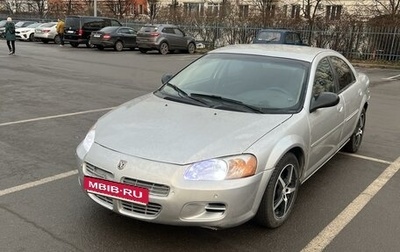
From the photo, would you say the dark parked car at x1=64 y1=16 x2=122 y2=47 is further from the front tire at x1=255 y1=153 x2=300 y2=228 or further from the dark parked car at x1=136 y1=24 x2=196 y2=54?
the front tire at x1=255 y1=153 x2=300 y2=228

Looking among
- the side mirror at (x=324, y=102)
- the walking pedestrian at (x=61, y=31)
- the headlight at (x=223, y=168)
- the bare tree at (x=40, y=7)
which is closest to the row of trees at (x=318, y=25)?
the walking pedestrian at (x=61, y=31)

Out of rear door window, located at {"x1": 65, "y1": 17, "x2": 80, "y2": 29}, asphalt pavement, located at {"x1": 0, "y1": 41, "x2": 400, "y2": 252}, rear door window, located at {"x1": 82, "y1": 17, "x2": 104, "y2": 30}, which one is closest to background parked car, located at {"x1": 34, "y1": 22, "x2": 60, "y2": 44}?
rear door window, located at {"x1": 65, "y1": 17, "x2": 80, "y2": 29}

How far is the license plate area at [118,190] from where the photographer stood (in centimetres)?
311

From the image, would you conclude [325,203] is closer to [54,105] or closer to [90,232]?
[90,232]

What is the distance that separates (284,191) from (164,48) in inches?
849

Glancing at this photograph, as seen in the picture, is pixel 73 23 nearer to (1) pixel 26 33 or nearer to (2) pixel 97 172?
(1) pixel 26 33

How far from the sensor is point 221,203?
3107 millimetres

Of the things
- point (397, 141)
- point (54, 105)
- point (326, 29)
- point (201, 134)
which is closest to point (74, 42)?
point (326, 29)

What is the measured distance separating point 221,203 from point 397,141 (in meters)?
4.72

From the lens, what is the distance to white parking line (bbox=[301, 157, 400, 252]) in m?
3.45

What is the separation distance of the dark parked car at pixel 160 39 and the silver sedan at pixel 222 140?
19510 millimetres

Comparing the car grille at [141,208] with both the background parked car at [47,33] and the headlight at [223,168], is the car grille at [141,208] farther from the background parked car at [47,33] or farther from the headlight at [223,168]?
the background parked car at [47,33]

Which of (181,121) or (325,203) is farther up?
(181,121)

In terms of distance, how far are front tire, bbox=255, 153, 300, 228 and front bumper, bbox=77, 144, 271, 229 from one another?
24 cm
